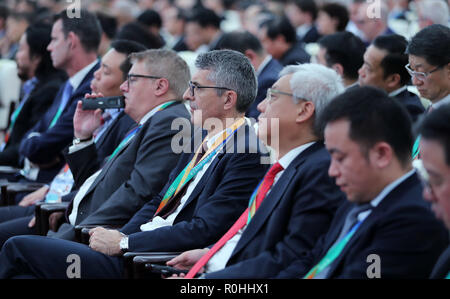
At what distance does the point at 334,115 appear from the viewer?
2.51m

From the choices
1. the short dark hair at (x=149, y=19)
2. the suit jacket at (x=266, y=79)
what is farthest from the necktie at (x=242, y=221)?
the short dark hair at (x=149, y=19)

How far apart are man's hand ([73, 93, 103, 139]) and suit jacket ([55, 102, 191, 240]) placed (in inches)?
13.9

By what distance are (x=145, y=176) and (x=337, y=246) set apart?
1628 millimetres

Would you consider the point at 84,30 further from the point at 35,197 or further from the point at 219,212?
the point at 219,212

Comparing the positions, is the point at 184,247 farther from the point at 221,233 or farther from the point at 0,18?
the point at 0,18

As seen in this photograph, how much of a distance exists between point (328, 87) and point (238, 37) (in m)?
3.49

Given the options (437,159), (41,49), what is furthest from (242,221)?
(41,49)

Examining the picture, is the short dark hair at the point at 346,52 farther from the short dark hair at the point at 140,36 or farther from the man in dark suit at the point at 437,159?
the man in dark suit at the point at 437,159

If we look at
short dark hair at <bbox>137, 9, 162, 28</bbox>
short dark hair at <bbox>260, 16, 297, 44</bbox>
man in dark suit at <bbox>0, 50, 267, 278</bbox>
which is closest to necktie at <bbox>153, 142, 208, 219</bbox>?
man in dark suit at <bbox>0, 50, 267, 278</bbox>

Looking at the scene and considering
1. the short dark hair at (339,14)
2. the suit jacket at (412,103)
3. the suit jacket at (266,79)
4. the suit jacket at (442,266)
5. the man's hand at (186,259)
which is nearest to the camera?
the suit jacket at (442,266)

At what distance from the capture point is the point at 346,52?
516 centimetres

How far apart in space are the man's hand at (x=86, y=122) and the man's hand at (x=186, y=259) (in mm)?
1503

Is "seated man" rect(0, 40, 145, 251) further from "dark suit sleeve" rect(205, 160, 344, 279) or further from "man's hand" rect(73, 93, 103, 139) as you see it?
"dark suit sleeve" rect(205, 160, 344, 279)

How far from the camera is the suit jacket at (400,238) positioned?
2285 millimetres
